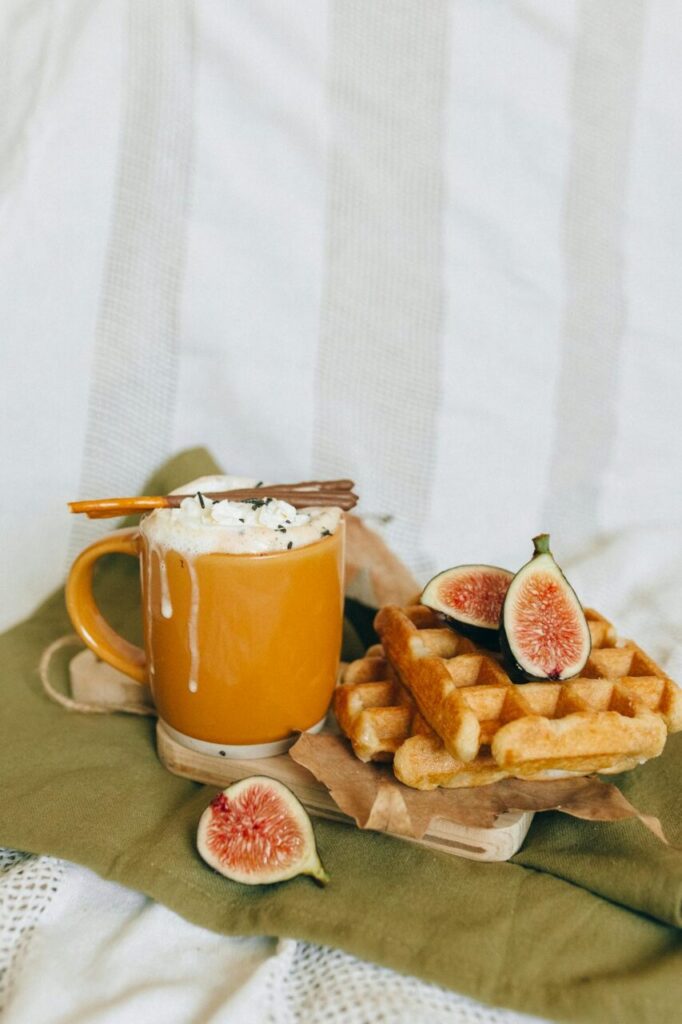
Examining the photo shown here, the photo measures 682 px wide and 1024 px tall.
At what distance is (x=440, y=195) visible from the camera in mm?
1826

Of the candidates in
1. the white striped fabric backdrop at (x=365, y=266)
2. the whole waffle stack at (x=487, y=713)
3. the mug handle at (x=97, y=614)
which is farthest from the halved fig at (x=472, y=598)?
the white striped fabric backdrop at (x=365, y=266)

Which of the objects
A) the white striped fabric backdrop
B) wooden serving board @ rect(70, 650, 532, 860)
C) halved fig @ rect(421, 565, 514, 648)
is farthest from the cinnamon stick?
the white striped fabric backdrop

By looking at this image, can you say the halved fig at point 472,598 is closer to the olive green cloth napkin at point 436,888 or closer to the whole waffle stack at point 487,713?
the whole waffle stack at point 487,713

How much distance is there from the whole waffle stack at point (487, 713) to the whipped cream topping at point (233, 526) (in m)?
Answer: 0.20

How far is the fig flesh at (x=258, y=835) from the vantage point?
100 centimetres

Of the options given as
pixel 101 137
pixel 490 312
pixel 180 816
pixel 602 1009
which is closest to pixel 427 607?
pixel 180 816

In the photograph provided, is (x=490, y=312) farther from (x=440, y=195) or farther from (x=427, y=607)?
(x=427, y=607)

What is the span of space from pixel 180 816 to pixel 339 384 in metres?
0.96

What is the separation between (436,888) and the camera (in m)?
0.99

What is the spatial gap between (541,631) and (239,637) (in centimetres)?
36

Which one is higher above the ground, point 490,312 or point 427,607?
point 490,312

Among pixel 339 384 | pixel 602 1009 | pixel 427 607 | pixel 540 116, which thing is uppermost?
pixel 540 116

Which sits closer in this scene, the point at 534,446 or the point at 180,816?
the point at 180,816

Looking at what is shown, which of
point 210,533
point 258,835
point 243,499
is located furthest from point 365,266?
point 258,835
